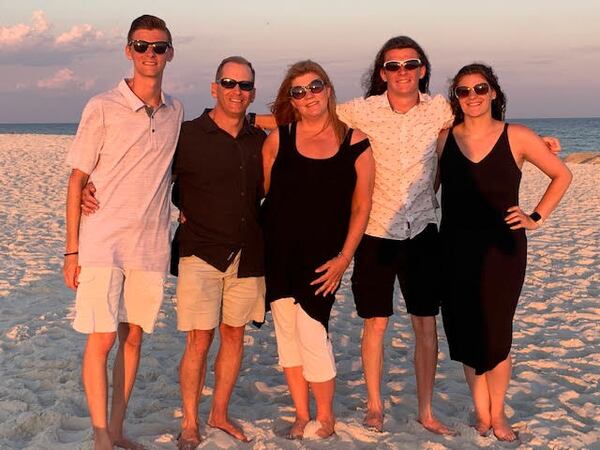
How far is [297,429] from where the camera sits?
381 cm

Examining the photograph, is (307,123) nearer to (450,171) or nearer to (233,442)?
(450,171)

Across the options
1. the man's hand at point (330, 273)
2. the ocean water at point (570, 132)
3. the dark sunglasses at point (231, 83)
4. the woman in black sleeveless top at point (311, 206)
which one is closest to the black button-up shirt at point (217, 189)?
the woman in black sleeveless top at point (311, 206)

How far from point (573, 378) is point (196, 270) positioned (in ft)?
10.3

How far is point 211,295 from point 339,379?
5.66 feet

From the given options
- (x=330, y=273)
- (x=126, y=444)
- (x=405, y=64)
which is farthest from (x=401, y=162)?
(x=126, y=444)

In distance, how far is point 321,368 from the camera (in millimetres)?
3670

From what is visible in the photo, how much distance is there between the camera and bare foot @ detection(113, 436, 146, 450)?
3631 mm

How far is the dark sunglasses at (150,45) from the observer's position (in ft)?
10.8

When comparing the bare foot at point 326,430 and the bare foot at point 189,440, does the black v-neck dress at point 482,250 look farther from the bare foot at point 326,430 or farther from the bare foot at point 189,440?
the bare foot at point 189,440

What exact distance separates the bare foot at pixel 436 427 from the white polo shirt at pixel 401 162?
48.2 inches

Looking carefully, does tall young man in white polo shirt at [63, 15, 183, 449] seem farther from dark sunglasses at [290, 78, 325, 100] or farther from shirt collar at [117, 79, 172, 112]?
dark sunglasses at [290, 78, 325, 100]

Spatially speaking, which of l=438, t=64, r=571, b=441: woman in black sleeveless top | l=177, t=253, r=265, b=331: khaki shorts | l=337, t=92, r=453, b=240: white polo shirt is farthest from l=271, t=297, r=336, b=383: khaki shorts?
l=438, t=64, r=571, b=441: woman in black sleeveless top

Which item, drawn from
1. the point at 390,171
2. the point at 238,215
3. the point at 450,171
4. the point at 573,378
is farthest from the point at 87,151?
the point at 573,378

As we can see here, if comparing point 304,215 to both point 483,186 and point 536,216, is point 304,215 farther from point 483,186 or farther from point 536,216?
point 536,216
